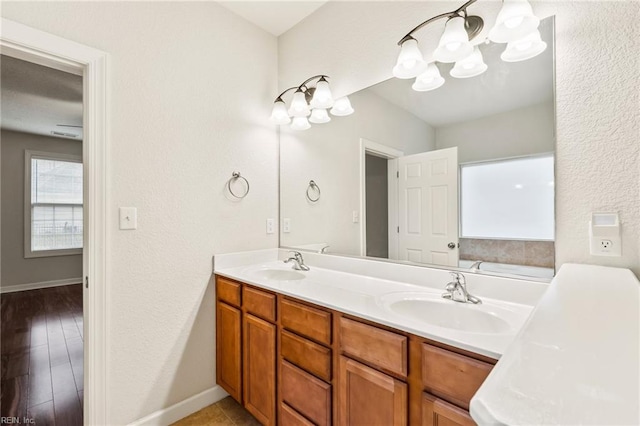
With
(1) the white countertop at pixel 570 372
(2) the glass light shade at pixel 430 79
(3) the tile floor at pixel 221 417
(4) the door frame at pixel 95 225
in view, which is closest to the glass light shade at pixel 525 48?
(2) the glass light shade at pixel 430 79

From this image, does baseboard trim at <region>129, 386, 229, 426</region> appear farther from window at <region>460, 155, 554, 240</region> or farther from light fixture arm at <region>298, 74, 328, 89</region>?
light fixture arm at <region>298, 74, 328, 89</region>

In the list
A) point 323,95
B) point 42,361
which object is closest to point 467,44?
point 323,95

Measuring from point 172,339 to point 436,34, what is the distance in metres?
2.22

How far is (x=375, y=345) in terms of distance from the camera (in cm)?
104

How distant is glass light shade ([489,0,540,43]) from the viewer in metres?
1.12

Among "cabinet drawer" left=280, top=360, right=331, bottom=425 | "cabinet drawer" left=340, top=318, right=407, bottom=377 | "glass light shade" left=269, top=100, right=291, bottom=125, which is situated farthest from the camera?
"glass light shade" left=269, top=100, right=291, bottom=125

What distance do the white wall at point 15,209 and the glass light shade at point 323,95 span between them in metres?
5.16

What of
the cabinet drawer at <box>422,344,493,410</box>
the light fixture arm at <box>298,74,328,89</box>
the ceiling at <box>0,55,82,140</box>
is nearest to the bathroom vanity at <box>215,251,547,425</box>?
the cabinet drawer at <box>422,344,493,410</box>

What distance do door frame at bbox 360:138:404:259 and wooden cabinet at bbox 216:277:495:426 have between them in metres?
0.63

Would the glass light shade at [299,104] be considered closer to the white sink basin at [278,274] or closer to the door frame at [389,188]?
the door frame at [389,188]

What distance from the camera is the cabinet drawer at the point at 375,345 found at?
0.97 m

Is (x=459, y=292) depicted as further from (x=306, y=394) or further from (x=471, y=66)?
(x=471, y=66)

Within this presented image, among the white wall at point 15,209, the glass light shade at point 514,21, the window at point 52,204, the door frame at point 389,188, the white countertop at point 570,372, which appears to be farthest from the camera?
the window at point 52,204

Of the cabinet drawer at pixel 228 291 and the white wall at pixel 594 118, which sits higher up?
the white wall at pixel 594 118
